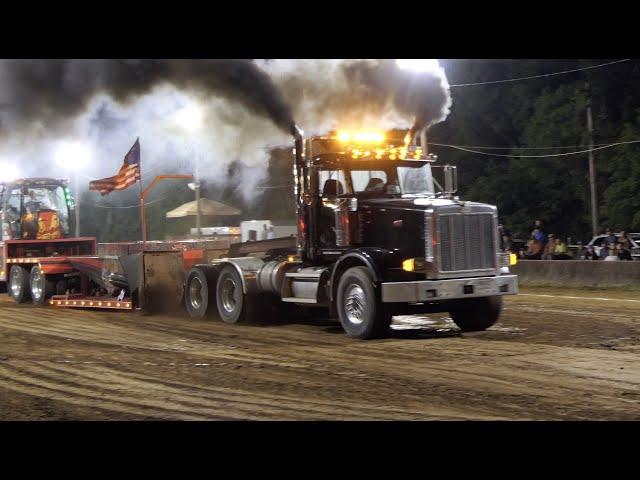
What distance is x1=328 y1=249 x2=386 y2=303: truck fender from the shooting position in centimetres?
1359

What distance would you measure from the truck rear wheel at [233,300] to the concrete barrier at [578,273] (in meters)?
9.86

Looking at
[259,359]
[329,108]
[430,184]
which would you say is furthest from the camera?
[329,108]

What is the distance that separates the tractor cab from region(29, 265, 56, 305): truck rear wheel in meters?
1.99

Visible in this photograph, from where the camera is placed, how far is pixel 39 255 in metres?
24.0

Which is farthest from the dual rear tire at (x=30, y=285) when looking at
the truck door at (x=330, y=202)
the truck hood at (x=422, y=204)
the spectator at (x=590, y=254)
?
the spectator at (x=590, y=254)

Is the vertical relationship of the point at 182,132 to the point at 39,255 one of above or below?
above

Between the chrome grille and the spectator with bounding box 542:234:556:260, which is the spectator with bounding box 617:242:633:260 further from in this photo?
the chrome grille

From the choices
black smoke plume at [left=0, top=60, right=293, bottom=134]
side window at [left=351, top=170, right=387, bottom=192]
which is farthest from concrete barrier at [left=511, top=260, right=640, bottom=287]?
black smoke plume at [left=0, top=60, right=293, bottom=134]
